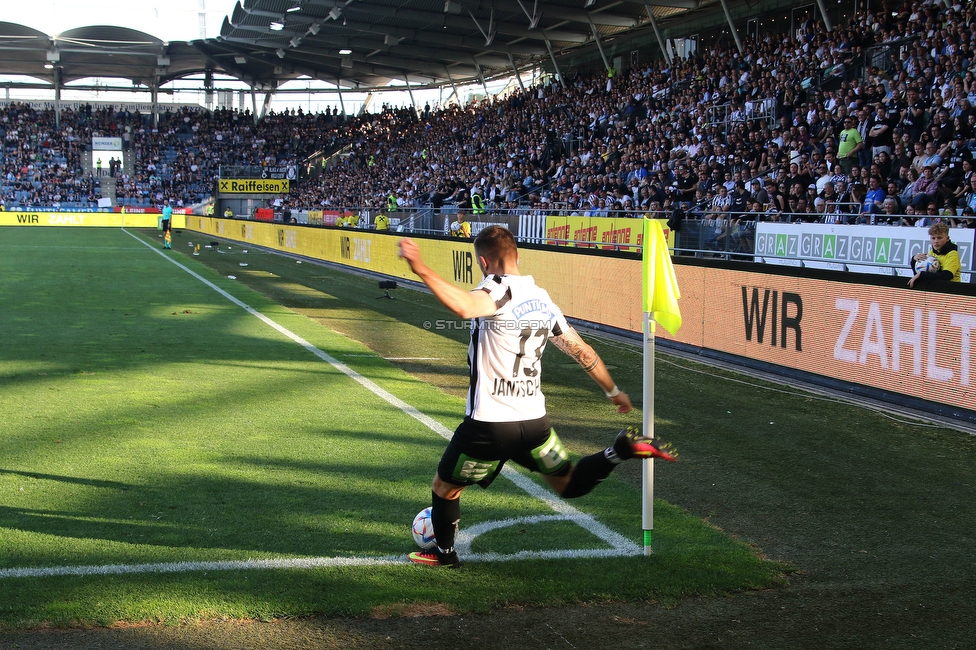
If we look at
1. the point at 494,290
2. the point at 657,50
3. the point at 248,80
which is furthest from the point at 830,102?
the point at 248,80

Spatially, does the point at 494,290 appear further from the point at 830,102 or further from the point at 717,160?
the point at 717,160

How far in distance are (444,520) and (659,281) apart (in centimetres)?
189

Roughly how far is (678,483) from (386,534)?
250 centimetres

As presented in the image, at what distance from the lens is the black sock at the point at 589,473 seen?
201 inches

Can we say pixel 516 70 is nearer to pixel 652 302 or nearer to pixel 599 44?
pixel 599 44

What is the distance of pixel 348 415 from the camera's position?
9117 millimetres

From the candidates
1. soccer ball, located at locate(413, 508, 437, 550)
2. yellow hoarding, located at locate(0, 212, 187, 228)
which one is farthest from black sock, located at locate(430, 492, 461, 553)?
yellow hoarding, located at locate(0, 212, 187, 228)

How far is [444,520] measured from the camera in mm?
5109

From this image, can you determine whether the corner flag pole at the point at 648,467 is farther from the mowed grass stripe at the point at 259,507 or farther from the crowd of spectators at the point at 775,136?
the crowd of spectators at the point at 775,136

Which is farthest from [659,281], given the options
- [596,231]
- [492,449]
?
[596,231]

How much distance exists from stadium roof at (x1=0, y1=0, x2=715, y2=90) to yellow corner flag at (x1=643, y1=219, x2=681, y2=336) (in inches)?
1431

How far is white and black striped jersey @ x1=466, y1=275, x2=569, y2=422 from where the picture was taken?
4828 millimetres

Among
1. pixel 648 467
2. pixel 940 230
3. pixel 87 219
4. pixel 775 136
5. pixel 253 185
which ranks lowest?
pixel 648 467

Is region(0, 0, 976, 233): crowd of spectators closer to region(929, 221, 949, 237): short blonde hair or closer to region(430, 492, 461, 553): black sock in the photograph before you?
region(929, 221, 949, 237): short blonde hair
